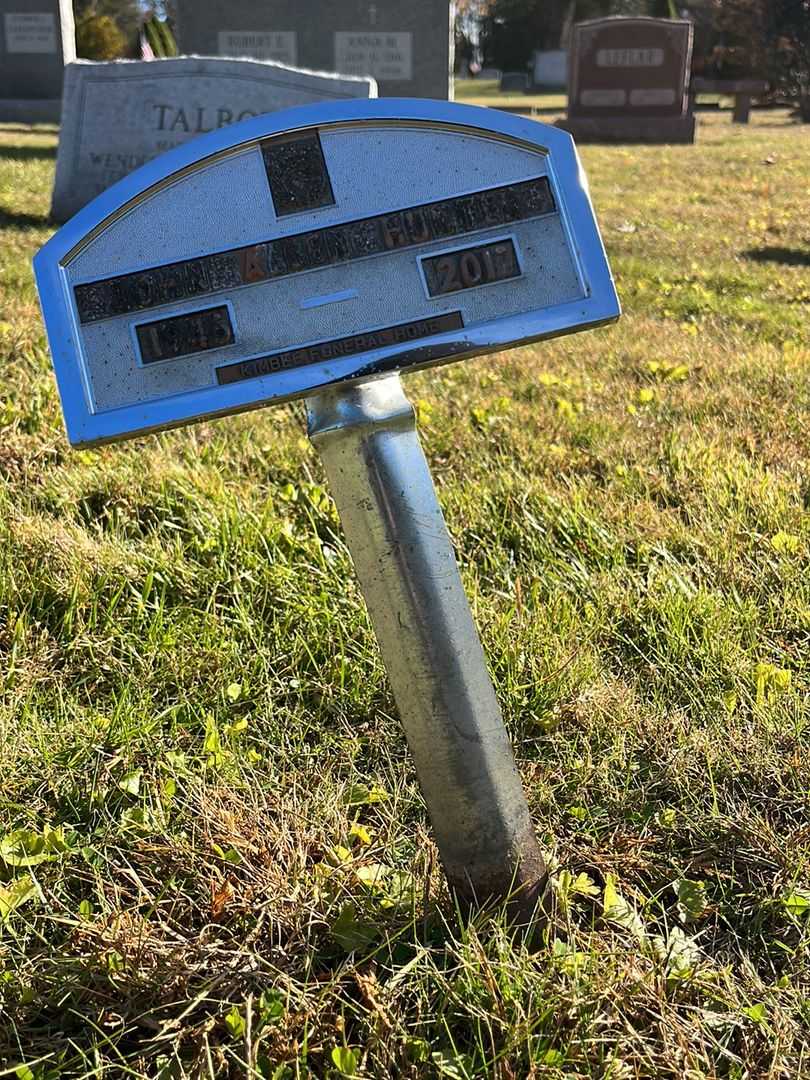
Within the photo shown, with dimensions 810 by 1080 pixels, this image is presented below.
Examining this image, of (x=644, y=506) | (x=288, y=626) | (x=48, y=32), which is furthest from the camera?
(x=48, y=32)

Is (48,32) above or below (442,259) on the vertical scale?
above

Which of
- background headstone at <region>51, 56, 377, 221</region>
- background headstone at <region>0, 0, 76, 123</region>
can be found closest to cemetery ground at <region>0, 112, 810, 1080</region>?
background headstone at <region>51, 56, 377, 221</region>

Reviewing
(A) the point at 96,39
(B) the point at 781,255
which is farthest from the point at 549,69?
(B) the point at 781,255

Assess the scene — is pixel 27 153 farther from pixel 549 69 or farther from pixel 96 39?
pixel 549 69

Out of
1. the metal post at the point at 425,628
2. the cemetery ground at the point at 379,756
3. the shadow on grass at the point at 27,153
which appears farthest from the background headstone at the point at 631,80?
the metal post at the point at 425,628

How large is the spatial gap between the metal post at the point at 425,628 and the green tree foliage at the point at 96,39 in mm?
24067

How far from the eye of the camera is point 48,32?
51.4 ft

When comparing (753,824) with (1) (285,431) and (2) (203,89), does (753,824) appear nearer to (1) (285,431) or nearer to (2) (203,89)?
(1) (285,431)

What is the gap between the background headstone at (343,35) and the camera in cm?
1141

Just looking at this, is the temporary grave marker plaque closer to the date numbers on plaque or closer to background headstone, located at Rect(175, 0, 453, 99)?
the date numbers on plaque

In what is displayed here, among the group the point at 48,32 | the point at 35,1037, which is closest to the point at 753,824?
the point at 35,1037

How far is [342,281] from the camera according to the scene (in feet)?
4.35

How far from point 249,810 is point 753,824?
2.92 feet

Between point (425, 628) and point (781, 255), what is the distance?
6190 millimetres
